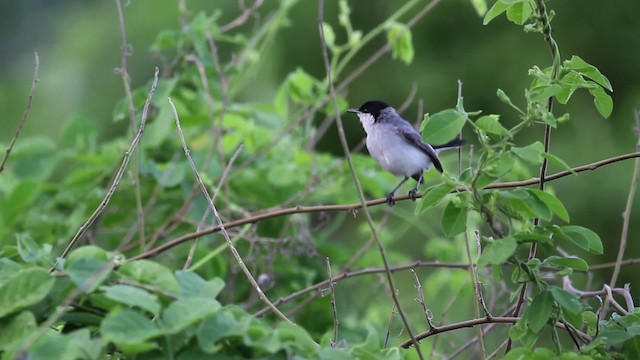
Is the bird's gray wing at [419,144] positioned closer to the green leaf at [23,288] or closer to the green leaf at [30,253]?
the green leaf at [30,253]

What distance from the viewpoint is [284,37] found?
6.55 meters

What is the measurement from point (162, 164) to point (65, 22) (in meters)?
5.74

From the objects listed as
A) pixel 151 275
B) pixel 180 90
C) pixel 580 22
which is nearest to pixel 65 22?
pixel 580 22

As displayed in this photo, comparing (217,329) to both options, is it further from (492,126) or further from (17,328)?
(492,126)

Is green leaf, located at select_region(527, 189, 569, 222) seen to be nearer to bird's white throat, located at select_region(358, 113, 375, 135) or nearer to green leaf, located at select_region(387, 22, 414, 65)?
green leaf, located at select_region(387, 22, 414, 65)

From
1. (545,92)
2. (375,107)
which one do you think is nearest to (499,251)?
(545,92)

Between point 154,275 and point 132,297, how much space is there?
11 centimetres

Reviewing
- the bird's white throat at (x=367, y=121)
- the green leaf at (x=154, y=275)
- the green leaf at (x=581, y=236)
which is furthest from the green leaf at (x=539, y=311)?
the bird's white throat at (x=367, y=121)

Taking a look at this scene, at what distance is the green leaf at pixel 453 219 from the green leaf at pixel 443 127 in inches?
5.5

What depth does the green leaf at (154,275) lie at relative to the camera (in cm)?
142

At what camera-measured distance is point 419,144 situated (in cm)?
337

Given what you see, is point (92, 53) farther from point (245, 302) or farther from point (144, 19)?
point (245, 302)

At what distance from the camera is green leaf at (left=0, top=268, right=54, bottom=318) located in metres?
1.36

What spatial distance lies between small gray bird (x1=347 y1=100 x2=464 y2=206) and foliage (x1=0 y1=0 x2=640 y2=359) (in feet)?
0.33
